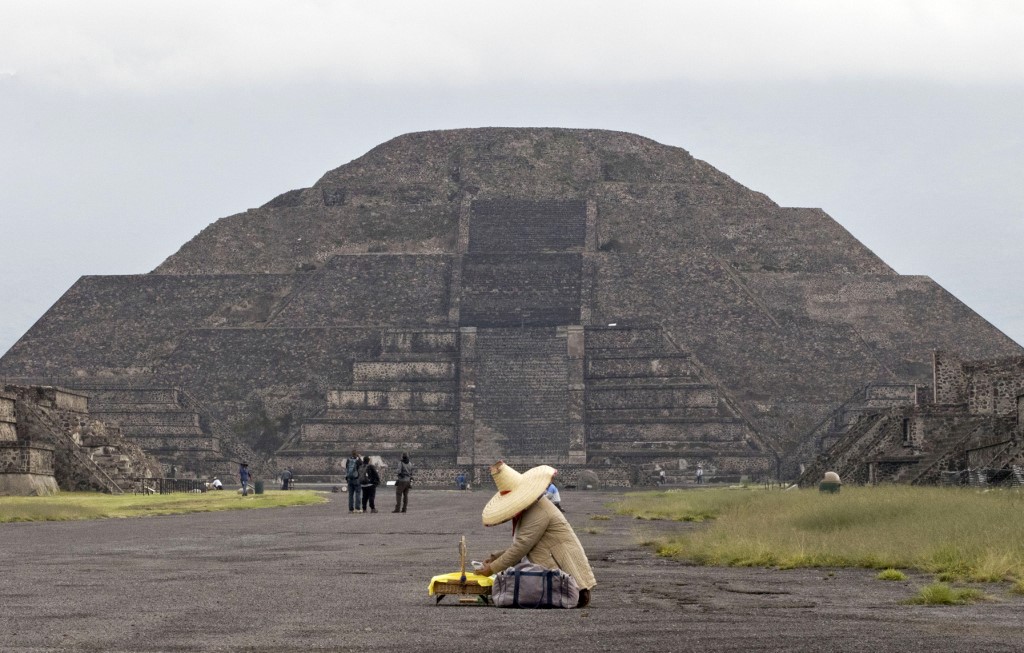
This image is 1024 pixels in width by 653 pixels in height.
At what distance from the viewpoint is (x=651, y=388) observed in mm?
62531

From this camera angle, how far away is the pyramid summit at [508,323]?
61.2 meters

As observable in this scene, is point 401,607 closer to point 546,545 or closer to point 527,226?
point 546,545

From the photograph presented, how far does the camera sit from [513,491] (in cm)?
1328

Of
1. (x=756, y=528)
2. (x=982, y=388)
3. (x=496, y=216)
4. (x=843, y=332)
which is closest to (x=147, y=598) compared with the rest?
(x=756, y=528)

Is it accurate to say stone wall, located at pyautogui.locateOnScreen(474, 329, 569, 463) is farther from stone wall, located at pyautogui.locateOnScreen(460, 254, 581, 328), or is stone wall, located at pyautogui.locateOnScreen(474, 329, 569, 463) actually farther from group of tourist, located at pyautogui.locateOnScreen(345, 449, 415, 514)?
group of tourist, located at pyautogui.locateOnScreen(345, 449, 415, 514)

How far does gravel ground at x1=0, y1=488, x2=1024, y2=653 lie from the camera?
11016 mm

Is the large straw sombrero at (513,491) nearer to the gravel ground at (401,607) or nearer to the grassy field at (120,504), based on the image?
the gravel ground at (401,607)

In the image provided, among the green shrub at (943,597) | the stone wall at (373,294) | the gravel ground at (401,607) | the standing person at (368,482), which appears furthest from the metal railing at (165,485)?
the green shrub at (943,597)

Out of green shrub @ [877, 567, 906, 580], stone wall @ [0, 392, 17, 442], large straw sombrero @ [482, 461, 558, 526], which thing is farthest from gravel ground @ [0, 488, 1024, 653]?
stone wall @ [0, 392, 17, 442]

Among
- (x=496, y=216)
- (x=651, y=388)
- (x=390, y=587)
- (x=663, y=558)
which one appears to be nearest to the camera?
(x=390, y=587)

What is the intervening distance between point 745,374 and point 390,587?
2039 inches

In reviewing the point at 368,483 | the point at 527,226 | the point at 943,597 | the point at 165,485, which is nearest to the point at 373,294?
the point at 527,226

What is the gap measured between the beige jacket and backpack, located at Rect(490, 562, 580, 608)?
0.39ft

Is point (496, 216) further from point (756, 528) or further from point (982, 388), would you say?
point (756, 528)
